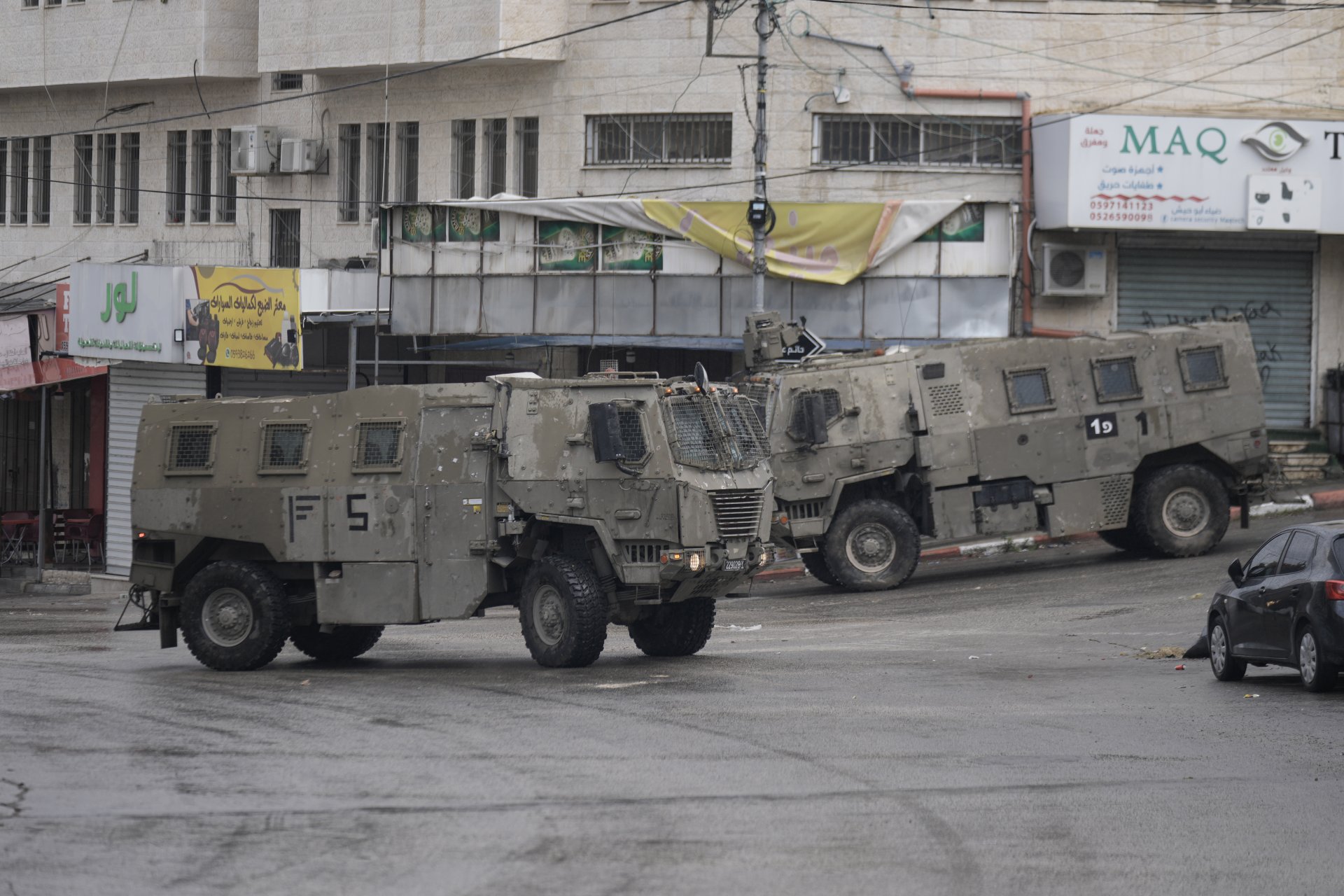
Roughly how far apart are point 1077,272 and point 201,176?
16.5 meters

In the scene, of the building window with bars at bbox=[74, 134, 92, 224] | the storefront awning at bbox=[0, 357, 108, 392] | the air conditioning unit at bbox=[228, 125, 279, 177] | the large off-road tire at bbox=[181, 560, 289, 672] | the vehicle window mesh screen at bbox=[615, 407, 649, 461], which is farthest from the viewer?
the building window with bars at bbox=[74, 134, 92, 224]

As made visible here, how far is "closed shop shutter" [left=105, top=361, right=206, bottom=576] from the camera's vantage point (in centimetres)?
3192

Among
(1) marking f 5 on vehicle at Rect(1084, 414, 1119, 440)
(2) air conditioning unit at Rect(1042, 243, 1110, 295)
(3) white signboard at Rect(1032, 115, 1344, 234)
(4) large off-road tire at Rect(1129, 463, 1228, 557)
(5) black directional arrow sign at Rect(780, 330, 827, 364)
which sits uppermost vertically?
(3) white signboard at Rect(1032, 115, 1344, 234)

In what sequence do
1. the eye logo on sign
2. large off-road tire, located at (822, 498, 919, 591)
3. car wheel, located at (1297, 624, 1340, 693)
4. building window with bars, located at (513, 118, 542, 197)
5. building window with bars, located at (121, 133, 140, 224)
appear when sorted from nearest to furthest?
car wheel, located at (1297, 624, 1340, 693), large off-road tire, located at (822, 498, 919, 591), the eye logo on sign, building window with bars, located at (513, 118, 542, 197), building window with bars, located at (121, 133, 140, 224)

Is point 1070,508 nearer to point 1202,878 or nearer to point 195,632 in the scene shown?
point 195,632

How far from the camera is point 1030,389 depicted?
2267cm

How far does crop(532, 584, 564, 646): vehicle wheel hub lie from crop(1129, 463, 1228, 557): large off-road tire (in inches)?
409

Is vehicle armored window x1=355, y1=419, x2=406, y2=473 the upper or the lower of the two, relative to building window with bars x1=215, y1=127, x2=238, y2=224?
lower

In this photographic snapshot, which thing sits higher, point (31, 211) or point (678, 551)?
point (31, 211)

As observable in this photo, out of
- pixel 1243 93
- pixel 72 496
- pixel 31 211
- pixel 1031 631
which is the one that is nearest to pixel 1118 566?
pixel 1031 631

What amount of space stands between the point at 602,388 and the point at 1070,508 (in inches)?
364

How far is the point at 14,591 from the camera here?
1189 inches

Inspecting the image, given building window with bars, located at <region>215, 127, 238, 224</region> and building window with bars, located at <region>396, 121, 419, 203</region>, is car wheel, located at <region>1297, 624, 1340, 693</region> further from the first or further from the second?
building window with bars, located at <region>215, 127, 238, 224</region>

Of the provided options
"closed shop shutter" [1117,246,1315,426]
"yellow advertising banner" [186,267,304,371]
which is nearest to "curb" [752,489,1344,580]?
"closed shop shutter" [1117,246,1315,426]
